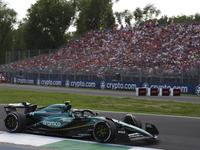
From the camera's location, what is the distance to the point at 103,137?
6.34 metres

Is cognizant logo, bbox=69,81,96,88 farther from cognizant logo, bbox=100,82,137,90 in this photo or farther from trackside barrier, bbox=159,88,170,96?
trackside barrier, bbox=159,88,170,96

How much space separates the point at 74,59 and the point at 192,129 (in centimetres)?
2590

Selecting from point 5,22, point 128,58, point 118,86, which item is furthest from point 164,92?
point 5,22

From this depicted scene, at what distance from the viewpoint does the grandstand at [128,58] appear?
1012 inches

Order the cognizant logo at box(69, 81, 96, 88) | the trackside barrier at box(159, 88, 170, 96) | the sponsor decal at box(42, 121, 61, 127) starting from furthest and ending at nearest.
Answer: the cognizant logo at box(69, 81, 96, 88), the trackside barrier at box(159, 88, 170, 96), the sponsor decal at box(42, 121, 61, 127)

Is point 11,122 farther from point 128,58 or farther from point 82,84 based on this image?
point 82,84

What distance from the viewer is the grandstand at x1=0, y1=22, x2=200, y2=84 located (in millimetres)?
25703

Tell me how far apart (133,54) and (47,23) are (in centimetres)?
2788

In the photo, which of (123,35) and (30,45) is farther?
(30,45)

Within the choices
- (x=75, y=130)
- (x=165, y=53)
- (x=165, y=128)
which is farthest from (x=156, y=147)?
(x=165, y=53)

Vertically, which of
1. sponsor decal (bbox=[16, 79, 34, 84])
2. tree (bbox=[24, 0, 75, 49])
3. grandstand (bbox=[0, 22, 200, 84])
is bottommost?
sponsor decal (bbox=[16, 79, 34, 84])

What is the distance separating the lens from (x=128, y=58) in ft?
98.3

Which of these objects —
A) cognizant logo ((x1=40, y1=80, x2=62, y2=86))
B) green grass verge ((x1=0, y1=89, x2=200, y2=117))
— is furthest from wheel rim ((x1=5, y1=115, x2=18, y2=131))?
cognizant logo ((x1=40, y1=80, x2=62, y2=86))

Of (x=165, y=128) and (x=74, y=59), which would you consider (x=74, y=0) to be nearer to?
(x=74, y=59)
